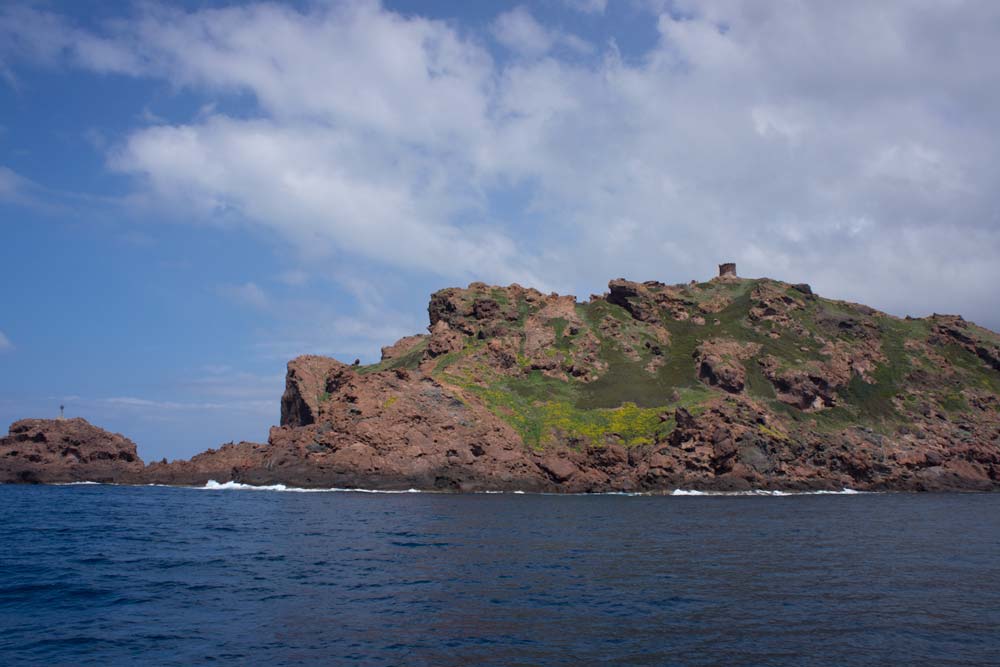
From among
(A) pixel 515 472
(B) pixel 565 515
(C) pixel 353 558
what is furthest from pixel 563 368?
(C) pixel 353 558

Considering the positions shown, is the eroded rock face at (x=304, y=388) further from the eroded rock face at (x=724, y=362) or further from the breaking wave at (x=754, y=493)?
the eroded rock face at (x=724, y=362)

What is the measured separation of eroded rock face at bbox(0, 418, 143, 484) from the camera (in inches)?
4555

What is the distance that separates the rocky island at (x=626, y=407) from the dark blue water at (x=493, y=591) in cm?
4383

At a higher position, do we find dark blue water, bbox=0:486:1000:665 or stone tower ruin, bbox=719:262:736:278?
stone tower ruin, bbox=719:262:736:278

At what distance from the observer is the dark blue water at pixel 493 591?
21906mm

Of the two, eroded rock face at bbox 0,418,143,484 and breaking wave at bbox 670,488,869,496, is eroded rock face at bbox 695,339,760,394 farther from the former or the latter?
eroded rock face at bbox 0,418,143,484

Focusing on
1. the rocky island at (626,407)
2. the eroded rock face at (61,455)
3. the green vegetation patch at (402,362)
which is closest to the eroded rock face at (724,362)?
the rocky island at (626,407)

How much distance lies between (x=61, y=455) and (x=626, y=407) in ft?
308

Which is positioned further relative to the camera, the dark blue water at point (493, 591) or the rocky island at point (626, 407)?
the rocky island at point (626, 407)

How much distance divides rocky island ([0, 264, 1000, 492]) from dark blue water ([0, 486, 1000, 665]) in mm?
43826

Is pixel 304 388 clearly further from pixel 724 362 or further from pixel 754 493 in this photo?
pixel 754 493

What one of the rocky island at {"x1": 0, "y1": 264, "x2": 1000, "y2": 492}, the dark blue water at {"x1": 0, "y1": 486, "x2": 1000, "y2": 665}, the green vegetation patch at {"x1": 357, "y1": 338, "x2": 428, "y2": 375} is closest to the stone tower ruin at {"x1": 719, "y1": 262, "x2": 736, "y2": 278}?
the rocky island at {"x1": 0, "y1": 264, "x2": 1000, "y2": 492}

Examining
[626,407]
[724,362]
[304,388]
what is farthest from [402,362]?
[724,362]

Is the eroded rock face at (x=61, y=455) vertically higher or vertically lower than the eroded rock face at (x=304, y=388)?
lower
